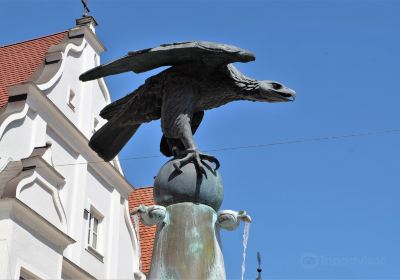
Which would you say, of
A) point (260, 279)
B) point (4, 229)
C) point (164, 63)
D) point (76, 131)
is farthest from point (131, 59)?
point (260, 279)

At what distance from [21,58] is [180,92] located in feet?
44.4

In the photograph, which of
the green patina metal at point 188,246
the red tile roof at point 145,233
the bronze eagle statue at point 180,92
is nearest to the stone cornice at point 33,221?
the red tile roof at point 145,233

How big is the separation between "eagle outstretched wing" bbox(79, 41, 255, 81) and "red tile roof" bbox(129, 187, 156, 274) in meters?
13.0

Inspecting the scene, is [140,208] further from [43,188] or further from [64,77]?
[64,77]

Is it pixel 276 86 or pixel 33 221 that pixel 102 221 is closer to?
pixel 33 221

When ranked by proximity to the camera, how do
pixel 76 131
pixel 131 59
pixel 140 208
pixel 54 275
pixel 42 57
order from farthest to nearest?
pixel 42 57
pixel 76 131
pixel 54 275
pixel 131 59
pixel 140 208

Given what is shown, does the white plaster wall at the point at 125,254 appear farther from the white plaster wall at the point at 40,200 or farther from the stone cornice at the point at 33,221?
the white plaster wall at the point at 40,200

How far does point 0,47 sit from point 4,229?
856cm

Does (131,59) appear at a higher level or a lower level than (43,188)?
lower

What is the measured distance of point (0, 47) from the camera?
20125 mm

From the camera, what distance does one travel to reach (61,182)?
1482cm

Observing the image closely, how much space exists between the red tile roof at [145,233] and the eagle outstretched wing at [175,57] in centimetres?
1302

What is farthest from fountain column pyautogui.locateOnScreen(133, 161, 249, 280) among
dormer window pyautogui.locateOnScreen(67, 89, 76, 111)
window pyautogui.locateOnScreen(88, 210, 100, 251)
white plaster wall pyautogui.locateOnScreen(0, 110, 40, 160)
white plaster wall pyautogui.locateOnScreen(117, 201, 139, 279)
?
white plaster wall pyautogui.locateOnScreen(117, 201, 139, 279)

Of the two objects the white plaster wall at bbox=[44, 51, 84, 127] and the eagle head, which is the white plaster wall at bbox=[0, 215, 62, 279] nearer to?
the white plaster wall at bbox=[44, 51, 84, 127]
